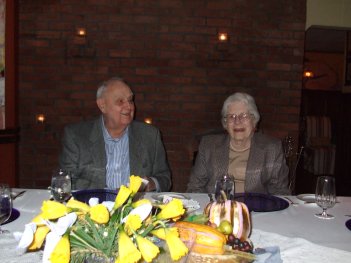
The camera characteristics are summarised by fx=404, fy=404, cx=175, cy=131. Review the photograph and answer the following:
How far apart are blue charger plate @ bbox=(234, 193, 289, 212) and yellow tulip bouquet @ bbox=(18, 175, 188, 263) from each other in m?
0.95

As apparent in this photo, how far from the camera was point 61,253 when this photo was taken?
818mm

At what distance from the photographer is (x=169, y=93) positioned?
161 inches

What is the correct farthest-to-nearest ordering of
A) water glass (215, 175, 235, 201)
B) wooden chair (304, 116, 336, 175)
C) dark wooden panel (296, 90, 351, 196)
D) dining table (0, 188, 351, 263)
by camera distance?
dark wooden panel (296, 90, 351, 196) → wooden chair (304, 116, 336, 175) → water glass (215, 175, 235, 201) → dining table (0, 188, 351, 263)

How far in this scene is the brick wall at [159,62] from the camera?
13.0 feet

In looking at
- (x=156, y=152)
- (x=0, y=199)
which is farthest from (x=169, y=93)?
(x=0, y=199)

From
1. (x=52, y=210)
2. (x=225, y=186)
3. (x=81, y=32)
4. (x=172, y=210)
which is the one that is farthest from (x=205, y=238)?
(x=81, y=32)

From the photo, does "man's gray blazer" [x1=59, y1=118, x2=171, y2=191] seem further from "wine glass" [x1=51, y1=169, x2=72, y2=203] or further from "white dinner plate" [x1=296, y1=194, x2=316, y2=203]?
"white dinner plate" [x1=296, y1=194, x2=316, y2=203]

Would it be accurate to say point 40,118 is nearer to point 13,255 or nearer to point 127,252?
point 13,255

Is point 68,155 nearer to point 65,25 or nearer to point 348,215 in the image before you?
point 348,215

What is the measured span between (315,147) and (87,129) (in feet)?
14.1

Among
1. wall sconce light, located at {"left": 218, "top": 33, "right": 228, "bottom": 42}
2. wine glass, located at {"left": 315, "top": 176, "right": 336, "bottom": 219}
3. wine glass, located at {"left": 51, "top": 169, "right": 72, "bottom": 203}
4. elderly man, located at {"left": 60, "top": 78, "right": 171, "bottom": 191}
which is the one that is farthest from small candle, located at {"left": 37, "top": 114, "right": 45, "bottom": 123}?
wine glass, located at {"left": 315, "top": 176, "right": 336, "bottom": 219}

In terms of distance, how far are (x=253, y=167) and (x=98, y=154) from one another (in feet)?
3.14

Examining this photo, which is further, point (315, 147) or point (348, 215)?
point (315, 147)

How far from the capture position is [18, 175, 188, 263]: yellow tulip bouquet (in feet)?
2.73
